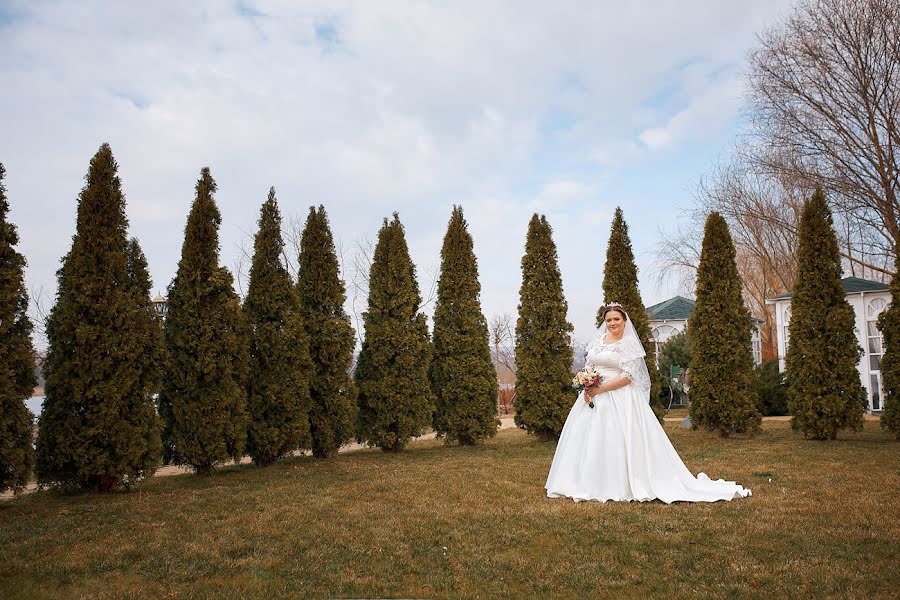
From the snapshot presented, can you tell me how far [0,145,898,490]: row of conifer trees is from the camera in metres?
7.35

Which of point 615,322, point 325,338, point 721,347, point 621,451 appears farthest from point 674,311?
point 621,451

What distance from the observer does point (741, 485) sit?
23.4 feet

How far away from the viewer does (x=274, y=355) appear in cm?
991

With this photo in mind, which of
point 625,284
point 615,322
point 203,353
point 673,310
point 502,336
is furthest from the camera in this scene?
point 502,336

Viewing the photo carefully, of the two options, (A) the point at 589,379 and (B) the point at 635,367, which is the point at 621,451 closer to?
(A) the point at 589,379

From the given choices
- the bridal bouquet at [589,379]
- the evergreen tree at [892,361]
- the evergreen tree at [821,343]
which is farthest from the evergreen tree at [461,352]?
the evergreen tree at [892,361]

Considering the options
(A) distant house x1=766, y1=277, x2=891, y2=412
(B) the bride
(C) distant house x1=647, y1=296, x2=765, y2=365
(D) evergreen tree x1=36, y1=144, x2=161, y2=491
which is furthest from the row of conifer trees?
(C) distant house x1=647, y1=296, x2=765, y2=365

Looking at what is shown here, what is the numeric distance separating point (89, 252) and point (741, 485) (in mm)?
8632

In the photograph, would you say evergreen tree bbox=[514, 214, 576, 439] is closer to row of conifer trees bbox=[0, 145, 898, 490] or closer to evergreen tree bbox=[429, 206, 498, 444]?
row of conifer trees bbox=[0, 145, 898, 490]

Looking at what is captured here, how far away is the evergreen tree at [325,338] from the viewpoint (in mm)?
10680

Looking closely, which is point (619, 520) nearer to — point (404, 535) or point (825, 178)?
point (404, 535)

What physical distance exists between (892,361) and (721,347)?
2947 mm

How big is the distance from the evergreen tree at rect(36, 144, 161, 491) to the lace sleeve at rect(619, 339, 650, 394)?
6156 mm

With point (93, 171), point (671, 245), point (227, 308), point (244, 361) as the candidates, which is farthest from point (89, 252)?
point (671, 245)
